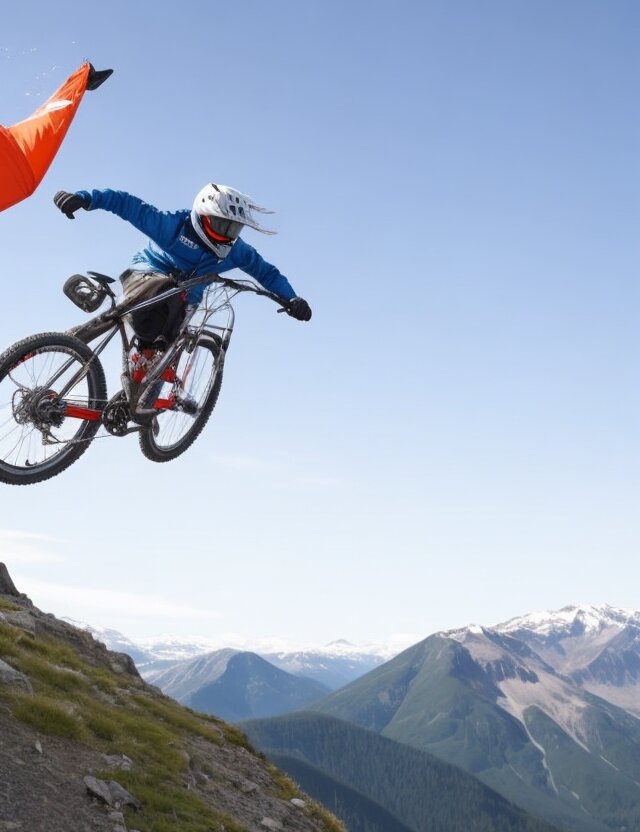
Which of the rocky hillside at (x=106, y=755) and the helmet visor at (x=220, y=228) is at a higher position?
the helmet visor at (x=220, y=228)

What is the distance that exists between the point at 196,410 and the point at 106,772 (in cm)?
769

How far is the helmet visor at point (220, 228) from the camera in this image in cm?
1172

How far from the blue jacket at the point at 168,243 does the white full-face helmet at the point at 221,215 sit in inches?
10.3

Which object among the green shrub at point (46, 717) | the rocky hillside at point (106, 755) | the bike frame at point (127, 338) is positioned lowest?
the rocky hillside at point (106, 755)

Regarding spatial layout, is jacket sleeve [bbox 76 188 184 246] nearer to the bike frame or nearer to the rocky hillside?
the bike frame

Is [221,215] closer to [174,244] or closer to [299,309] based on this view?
[174,244]

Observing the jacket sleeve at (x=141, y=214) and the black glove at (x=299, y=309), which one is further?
the black glove at (x=299, y=309)

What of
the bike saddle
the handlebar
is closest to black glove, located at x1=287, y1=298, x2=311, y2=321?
the handlebar

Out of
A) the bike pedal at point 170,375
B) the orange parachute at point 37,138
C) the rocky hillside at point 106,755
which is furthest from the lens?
the bike pedal at point 170,375

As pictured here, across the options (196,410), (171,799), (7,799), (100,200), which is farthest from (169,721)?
(100,200)

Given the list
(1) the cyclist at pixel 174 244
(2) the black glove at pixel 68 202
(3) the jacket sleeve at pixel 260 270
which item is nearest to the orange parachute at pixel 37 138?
(2) the black glove at pixel 68 202

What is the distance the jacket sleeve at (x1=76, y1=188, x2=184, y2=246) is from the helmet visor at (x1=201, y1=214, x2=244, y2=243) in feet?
2.00

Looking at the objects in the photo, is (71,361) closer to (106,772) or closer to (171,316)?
(171,316)

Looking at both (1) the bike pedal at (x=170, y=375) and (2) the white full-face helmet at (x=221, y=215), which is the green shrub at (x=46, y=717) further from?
(2) the white full-face helmet at (x=221, y=215)
